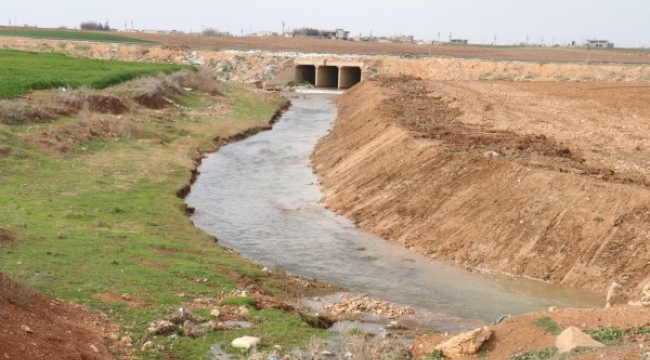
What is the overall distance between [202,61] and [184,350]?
253 feet

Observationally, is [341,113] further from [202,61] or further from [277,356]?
[277,356]

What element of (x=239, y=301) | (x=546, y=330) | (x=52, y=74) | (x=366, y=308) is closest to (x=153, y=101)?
(x=52, y=74)

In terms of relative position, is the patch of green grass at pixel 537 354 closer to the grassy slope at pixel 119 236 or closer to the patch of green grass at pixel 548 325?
the patch of green grass at pixel 548 325

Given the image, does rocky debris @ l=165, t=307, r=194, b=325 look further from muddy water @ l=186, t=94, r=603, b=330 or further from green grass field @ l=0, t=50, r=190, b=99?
green grass field @ l=0, t=50, r=190, b=99

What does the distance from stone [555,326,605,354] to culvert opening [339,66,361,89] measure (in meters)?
73.3

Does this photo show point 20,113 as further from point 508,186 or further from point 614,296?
point 614,296

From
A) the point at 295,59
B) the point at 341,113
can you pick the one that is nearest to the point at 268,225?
the point at 341,113

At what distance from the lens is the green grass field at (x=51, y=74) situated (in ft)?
138

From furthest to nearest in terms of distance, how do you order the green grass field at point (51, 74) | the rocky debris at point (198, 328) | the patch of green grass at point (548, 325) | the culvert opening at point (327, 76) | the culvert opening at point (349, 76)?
the culvert opening at point (327, 76)
the culvert opening at point (349, 76)
the green grass field at point (51, 74)
the rocky debris at point (198, 328)
the patch of green grass at point (548, 325)

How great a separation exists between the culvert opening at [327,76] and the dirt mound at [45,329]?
Answer: 71.9 metres

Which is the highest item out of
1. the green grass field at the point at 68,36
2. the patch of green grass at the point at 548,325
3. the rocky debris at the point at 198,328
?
Answer: the green grass field at the point at 68,36

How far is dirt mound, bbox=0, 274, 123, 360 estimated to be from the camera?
10930mm

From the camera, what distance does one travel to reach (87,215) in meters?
22.9

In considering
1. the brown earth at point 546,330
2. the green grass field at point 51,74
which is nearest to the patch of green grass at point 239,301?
the brown earth at point 546,330
